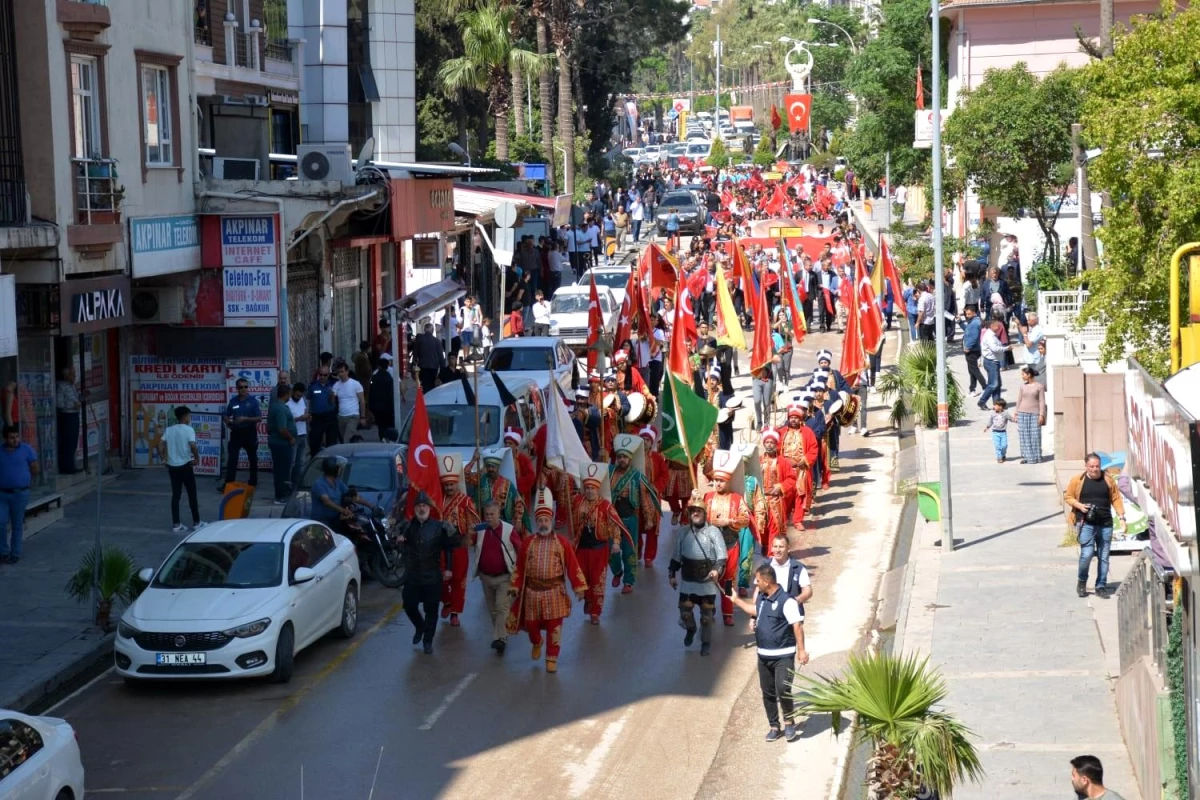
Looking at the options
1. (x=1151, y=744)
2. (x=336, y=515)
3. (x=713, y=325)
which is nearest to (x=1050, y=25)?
(x=713, y=325)

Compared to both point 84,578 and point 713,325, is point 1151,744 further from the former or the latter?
point 713,325

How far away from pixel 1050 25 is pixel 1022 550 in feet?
102

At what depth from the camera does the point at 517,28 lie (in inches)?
2306

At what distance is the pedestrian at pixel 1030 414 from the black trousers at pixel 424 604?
10.3 meters

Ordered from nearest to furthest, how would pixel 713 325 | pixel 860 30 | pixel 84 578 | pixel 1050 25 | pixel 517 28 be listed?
1. pixel 84 578
2. pixel 713 325
3. pixel 1050 25
4. pixel 517 28
5. pixel 860 30

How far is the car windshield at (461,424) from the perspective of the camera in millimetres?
20609

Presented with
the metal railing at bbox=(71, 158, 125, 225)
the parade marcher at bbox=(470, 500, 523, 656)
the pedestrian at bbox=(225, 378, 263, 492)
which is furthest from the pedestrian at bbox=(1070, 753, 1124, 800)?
the metal railing at bbox=(71, 158, 125, 225)

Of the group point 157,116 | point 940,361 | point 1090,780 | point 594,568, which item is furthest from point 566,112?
point 1090,780

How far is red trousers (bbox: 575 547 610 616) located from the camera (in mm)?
15906

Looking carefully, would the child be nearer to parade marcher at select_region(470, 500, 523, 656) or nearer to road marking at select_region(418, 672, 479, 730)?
parade marcher at select_region(470, 500, 523, 656)

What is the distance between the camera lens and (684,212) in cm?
6212

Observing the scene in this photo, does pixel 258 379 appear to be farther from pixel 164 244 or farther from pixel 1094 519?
pixel 1094 519

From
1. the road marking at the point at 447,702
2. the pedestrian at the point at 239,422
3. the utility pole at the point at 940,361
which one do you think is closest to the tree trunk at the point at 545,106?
the pedestrian at the point at 239,422

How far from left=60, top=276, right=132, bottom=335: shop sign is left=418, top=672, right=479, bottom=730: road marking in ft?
27.2
